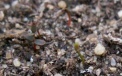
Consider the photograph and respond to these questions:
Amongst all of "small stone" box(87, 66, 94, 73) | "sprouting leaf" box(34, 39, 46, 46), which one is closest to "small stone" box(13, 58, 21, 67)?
"sprouting leaf" box(34, 39, 46, 46)

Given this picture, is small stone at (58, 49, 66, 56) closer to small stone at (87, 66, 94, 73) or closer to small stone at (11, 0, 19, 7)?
small stone at (87, 66, 94, 73)

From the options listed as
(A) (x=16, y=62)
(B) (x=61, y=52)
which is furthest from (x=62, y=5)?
(A) (x=16, y=62)

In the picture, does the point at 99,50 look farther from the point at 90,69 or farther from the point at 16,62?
the point at 16,62

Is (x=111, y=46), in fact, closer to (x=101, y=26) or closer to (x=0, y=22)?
(x=101, y=26)

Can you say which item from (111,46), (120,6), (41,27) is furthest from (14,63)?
(120,6)

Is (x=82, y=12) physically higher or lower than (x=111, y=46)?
higher

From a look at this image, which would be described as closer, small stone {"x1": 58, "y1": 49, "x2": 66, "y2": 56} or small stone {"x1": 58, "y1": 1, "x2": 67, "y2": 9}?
small stone {"x1": 58, "y1": 49, "x2": 66, "y2": 56}

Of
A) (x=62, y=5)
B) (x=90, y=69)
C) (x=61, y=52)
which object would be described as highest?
(x=62, y=5)

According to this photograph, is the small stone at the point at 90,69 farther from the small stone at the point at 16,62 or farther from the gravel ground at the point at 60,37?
the small stone at the point at 16,62
